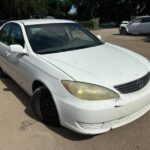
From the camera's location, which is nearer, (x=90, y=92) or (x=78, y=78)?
(x=90, y=92)

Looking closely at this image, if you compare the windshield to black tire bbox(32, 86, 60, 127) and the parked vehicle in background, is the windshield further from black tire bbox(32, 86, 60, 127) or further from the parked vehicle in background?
the parked vehicle in background

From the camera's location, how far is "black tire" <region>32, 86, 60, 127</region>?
3932 millimetres

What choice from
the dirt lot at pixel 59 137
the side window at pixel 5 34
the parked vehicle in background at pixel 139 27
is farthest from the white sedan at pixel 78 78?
the parked vehicle in background at pixel 139 27

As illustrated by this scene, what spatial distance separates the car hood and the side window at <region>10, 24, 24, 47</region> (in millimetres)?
934

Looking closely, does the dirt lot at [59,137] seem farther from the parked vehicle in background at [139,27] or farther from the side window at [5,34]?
the parked vehicle in background at [139,27]

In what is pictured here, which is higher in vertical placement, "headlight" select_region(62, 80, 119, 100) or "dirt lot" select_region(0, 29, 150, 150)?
"headlight" select_region(62, 80, 119, 100)

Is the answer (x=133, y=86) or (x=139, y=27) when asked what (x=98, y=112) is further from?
(x=139, y=27)

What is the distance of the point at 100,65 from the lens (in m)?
3.88

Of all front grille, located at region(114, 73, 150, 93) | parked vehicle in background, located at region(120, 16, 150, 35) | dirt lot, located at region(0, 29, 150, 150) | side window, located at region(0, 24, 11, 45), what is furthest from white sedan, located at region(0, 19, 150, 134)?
parked vehicle in background, located at region(120, 16, 150, 35)

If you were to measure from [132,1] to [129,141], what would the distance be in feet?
136

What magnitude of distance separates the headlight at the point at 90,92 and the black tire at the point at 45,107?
0.53 metres

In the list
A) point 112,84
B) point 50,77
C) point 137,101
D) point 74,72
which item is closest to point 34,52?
point 50,77

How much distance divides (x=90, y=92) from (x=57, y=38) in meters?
1.73

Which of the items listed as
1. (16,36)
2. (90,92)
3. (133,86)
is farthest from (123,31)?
(90,92)
